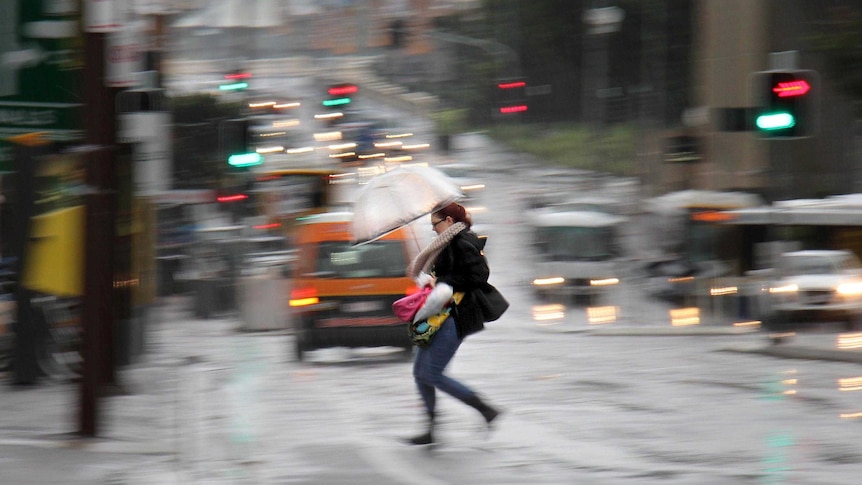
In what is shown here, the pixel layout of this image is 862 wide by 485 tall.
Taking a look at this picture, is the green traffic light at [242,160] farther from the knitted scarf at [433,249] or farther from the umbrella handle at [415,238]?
the knitted scarf at [433,249]

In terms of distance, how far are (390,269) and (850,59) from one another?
22109mm

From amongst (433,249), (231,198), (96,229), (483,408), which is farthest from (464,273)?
(231,198)

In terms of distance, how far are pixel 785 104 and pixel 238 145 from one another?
936 centimetres

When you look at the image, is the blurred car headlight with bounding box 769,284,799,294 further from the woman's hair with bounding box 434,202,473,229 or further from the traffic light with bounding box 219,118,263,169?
the woman's hair with bounding box 434,202,473,229

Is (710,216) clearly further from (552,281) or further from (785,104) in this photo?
(785,104)

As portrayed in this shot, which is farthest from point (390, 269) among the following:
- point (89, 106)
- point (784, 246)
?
point (89, 106)

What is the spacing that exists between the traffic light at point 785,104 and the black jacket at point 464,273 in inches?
310

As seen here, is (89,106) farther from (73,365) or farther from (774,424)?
(774,424)

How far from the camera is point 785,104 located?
16766mm

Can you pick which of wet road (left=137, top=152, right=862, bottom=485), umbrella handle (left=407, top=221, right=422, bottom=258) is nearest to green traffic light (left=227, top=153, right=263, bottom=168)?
wet road (left=137, top=152, right=862, bottom=485)

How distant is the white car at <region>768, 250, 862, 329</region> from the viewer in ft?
70.9

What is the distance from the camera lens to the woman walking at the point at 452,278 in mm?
9836

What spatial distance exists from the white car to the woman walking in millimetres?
11879

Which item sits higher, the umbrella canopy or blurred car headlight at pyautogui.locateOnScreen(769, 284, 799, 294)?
the umbrella canopy
